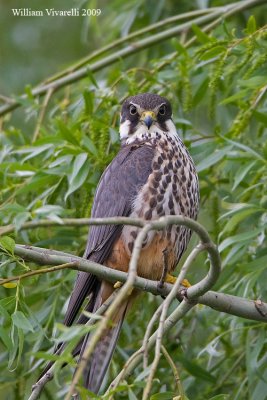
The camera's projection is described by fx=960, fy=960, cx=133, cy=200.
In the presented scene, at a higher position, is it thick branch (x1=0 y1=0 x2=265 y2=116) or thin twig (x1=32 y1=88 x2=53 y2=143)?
thick branch (x1=0 y1=0 x2=265 y2=116)

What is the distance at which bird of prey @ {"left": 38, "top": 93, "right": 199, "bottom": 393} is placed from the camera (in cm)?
374

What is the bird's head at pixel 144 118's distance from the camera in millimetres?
4215

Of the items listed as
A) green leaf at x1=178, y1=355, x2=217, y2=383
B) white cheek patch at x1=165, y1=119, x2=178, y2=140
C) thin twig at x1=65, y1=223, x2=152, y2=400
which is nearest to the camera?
thin twig at x1=65, y1=223, x2=152, y2=400

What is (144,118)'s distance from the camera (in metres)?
4.20

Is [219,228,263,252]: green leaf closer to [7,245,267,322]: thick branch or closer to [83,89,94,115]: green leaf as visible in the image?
[7,245,267,322]: thick branch

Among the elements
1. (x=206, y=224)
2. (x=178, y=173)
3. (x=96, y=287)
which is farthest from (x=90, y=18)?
(x=96, y=287)

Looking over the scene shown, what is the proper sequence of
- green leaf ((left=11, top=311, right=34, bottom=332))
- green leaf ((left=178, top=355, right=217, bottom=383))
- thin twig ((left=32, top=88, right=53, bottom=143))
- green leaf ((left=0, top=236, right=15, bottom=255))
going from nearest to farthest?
1. green leaf ((left=0, top=236, right=15, bottom=255))
2. green leaf ((left=11, top=311, right=34, bottom=332))
3. green leaf ((left=178, top=355, right=217, bottom=383))
4. thin twig ((left=32, top=88, right=53, bottom=143))

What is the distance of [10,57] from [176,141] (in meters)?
3.69

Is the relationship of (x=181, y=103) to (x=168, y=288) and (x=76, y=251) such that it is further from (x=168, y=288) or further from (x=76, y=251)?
(x=168, y=288)

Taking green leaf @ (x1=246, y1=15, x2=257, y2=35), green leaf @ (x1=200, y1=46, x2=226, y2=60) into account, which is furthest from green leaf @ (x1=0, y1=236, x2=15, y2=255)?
green leaf @ (x1=246, y1=15, x2=257, y2=35)

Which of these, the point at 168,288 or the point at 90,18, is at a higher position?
the point at 90,18

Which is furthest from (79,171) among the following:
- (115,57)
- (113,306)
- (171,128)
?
(113,306)

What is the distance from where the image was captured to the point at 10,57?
7.58 metres

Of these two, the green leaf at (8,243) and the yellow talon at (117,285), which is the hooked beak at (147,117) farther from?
the green leaf at (8,243)
